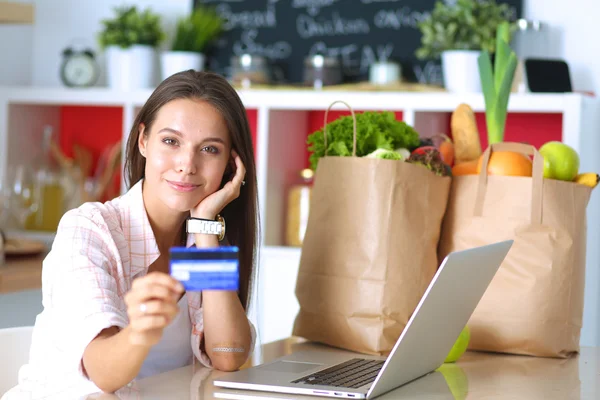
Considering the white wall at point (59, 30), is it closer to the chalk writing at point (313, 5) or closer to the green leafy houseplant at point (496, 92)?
the chalk writing at point (313, 5)

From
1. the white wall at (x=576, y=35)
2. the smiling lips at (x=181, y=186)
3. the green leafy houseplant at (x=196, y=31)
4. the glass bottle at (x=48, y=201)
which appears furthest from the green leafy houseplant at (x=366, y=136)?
the glass bottle at (x=48, y=201)

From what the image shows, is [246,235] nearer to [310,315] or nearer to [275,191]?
[310,315]

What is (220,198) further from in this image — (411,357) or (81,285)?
(411,357)

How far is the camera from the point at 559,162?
5.13 feet

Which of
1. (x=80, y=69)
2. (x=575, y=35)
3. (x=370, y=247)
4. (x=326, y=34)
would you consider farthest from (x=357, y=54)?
(x=370, y=247)

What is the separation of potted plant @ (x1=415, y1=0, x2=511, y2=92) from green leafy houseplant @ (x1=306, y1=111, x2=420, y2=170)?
1.08 meters

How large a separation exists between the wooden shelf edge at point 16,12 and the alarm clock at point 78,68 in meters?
0.76

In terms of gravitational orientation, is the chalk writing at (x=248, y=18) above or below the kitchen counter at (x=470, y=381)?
above

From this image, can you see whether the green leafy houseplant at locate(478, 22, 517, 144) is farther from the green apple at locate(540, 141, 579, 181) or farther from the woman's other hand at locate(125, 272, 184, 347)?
the woman's other hand at locate(125, 272, 184, 347)

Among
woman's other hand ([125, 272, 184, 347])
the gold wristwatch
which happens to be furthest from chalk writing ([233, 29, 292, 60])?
woman's other hand ([125, 272, 184, 347])

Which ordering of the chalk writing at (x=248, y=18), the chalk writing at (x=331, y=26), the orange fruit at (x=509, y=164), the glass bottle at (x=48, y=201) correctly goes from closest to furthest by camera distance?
the orange fruit at (x=509, y=164) < the chalk writing at (x=331, y=26) < the chalk writing at (x=248, y=18) < the glass bottle at (x=48, y=201)

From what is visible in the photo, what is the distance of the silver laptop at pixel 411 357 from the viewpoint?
1.15m

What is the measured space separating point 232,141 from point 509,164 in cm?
48

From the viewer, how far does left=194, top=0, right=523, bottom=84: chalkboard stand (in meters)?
2.88
